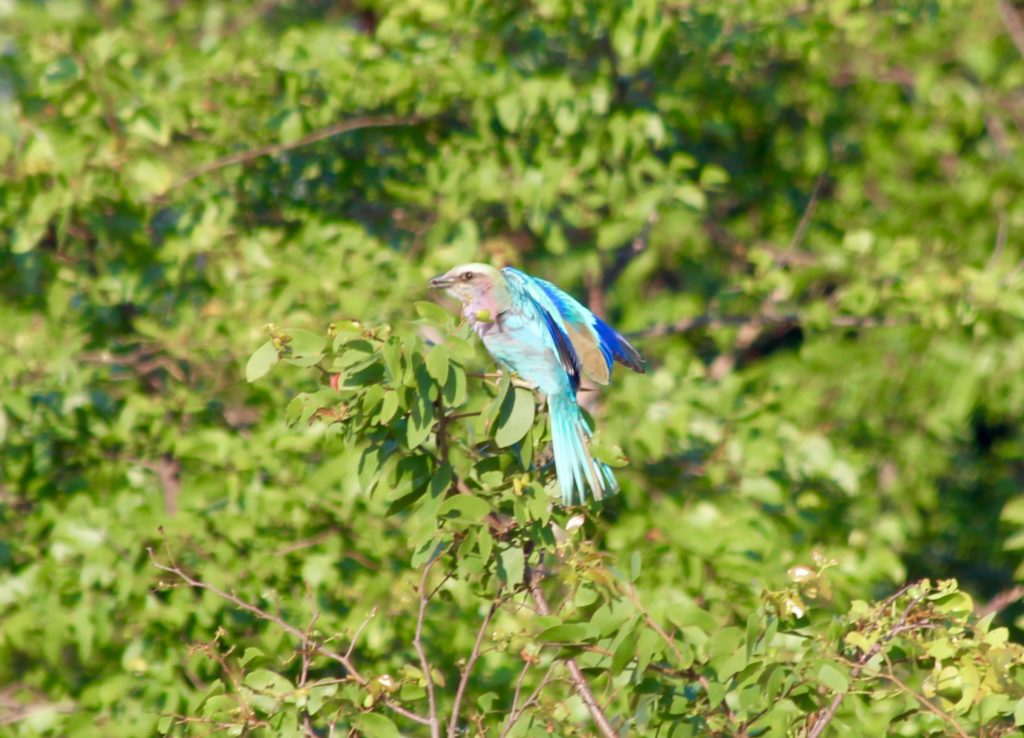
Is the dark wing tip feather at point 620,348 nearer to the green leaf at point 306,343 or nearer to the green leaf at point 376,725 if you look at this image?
the green leaf at point 306,343

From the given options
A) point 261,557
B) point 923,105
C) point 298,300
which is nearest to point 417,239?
point 298,300

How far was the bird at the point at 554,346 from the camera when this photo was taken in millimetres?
2576

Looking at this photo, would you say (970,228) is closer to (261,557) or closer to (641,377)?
(641,377)

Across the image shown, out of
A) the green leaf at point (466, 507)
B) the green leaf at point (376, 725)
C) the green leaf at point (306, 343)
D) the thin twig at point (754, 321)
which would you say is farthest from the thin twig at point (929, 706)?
the thin twig at point (754, 321)

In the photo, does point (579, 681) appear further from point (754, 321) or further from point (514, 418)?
point (754, 321)

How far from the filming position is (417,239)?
15.2 ft

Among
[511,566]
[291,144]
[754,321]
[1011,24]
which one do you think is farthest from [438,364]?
[1011,24]

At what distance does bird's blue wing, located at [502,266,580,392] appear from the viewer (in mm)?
2770

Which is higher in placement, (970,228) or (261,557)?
(970,228)

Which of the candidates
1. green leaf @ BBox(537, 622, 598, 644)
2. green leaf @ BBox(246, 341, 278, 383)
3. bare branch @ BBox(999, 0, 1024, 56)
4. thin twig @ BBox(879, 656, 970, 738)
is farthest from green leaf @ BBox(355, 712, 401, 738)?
bare branch @ BBox(999, 0, 1024, 56)

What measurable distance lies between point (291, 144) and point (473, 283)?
1.57 m

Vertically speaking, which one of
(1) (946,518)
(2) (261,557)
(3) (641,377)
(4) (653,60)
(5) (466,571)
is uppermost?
(4) (653,60)

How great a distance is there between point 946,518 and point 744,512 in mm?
2029

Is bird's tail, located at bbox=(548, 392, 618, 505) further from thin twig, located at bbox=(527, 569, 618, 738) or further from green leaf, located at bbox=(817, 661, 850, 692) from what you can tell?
green leaf, located at bbox=(817, 661, 850, 692)
